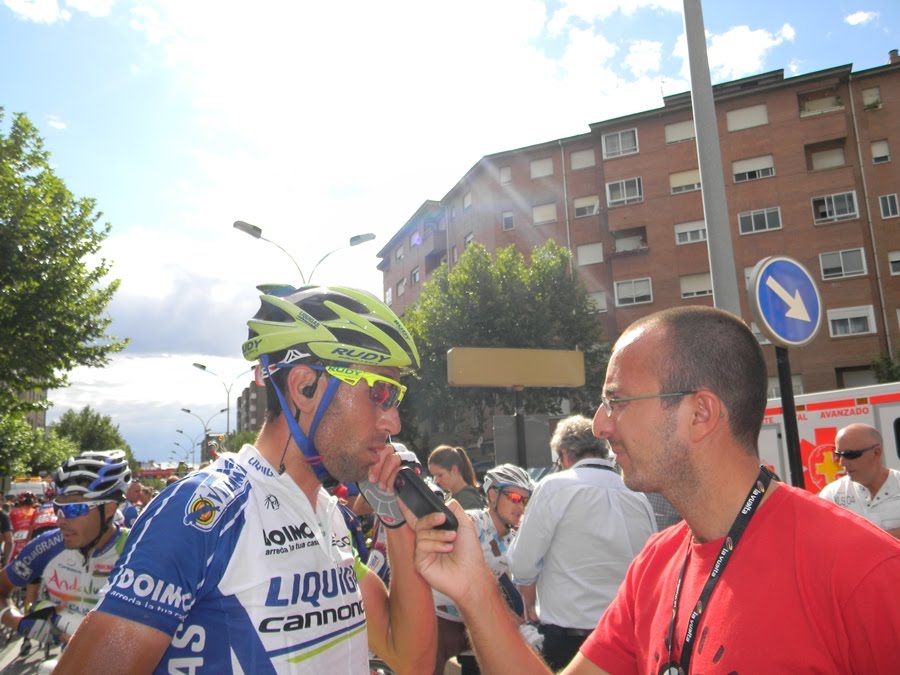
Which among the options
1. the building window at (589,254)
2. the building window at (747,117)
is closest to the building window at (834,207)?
the building window at (747,117)

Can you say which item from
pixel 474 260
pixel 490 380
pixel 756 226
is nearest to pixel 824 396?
pixel 490 380

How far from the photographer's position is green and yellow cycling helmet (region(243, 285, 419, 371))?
217 centimetres

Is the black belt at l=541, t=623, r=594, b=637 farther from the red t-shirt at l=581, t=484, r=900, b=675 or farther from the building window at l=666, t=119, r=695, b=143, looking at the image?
the building window at l=666, t=119, r=695, b=143

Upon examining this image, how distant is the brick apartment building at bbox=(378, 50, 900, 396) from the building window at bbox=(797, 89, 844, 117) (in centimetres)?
7

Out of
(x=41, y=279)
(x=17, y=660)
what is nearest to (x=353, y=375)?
(x=17, y=660)

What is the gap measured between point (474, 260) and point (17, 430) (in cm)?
2104

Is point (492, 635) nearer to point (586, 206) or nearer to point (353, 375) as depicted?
point (353, 375)

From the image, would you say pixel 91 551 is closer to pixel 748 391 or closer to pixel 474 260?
pixel 748 391

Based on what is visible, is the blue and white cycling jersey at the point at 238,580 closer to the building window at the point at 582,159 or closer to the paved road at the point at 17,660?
the paved road at the point at 17,660

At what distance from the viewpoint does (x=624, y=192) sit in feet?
122

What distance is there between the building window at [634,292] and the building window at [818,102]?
11658 mm

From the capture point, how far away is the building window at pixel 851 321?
31141 mm

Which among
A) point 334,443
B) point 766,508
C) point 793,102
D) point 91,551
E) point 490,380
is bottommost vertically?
point 91,551

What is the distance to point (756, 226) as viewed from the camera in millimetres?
33844
